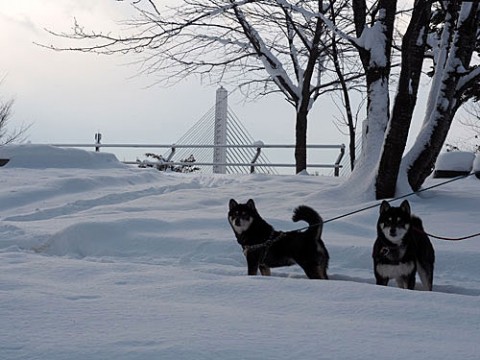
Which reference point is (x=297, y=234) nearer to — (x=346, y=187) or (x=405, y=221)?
(x=405, y=221)

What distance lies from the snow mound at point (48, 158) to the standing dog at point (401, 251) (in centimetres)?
1346

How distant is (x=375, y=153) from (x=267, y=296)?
7.49 meters

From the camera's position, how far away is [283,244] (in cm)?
623

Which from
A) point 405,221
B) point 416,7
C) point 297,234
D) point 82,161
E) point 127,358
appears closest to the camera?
point 127,358

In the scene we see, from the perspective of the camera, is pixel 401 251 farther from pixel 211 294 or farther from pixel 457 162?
pixel 457 162

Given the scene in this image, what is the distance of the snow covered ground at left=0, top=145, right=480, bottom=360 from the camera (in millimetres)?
2695

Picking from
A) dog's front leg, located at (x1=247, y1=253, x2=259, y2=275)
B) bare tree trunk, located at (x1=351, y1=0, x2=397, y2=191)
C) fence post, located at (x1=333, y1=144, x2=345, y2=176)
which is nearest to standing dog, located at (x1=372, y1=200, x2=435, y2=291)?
dog's front leg, located at (x1=247, y1=253, x2=259, y2=275)

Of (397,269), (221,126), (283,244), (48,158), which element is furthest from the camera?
(221,126)

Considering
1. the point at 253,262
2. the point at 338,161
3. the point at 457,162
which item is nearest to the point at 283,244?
the point at 253,262

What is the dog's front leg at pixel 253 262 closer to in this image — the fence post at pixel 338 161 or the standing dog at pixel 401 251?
the standing dog at pixel 401 251

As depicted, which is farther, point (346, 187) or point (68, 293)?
point (346, 187)

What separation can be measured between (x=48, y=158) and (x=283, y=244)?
522 inches

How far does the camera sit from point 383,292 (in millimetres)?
3932

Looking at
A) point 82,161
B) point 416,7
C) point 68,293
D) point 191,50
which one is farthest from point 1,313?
point 82,161
